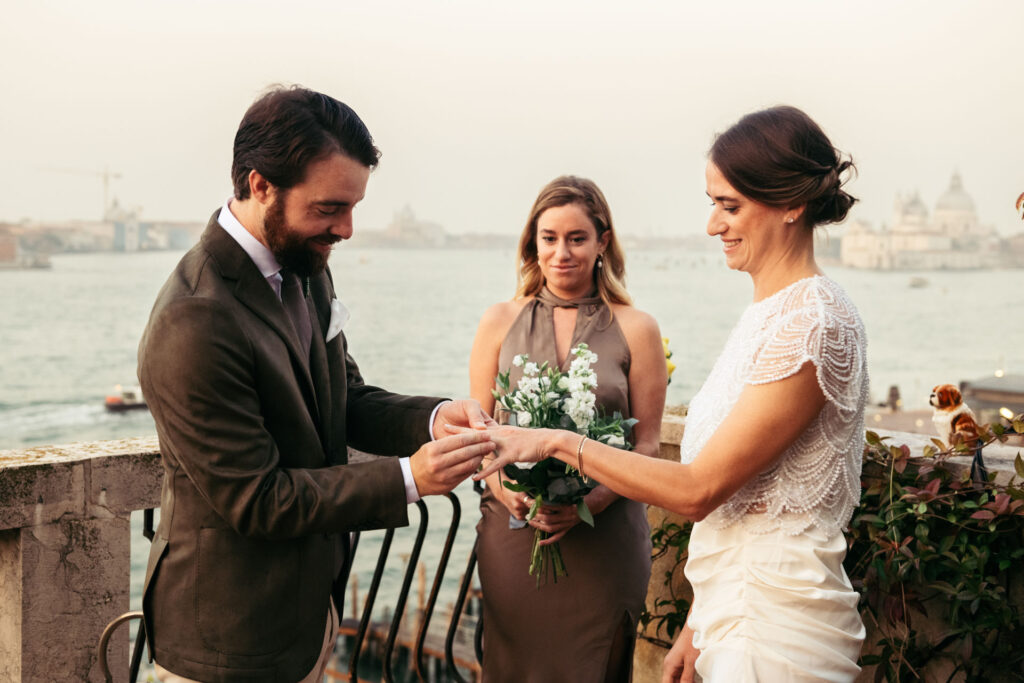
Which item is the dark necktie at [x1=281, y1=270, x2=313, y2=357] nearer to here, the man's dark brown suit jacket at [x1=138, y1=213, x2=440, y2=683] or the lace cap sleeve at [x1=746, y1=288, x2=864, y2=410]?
the man's dark brown suit jacket at [x1=138, y1=213, x2=440, y2=683]

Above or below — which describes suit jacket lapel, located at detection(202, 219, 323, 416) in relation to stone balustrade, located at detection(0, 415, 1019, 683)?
above

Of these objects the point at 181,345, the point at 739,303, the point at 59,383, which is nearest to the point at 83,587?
the point at 181,345

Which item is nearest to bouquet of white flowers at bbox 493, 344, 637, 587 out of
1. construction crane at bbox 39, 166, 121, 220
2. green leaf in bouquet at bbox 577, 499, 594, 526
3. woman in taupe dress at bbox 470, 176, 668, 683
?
green leaf in bouquet at bbox 577, 499, 594, 526

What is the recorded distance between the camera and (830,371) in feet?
8.04

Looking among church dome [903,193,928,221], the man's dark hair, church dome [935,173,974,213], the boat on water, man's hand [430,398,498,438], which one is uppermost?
church dome [935,173,974,213]

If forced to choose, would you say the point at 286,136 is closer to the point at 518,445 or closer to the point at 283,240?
the point at 283,240

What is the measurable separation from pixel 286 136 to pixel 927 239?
385 ft

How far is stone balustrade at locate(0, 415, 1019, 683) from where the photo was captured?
10.7 ft

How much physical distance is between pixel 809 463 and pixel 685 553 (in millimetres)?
1849

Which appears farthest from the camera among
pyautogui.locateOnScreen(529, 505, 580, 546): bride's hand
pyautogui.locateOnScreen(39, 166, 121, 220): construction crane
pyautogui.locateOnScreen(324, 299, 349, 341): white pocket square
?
pyautogui.locateOnScreen(39, 166, 121, 220): construction crane

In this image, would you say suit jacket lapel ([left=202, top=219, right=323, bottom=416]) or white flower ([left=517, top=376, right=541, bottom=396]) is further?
Answer: white flower ([left=517, top=376, right=541, bottom=396])

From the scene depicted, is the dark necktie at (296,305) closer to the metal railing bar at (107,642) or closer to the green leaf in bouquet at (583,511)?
the green leaf in bouquet at (583,511)

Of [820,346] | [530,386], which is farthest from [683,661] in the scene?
[820,346]

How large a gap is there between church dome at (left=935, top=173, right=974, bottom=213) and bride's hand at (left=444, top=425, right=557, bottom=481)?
106322 millimetres
